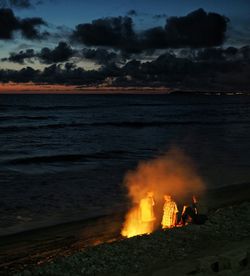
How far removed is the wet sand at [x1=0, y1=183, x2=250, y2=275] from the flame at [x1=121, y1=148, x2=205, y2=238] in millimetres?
633

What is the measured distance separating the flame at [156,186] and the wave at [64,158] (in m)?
4.36

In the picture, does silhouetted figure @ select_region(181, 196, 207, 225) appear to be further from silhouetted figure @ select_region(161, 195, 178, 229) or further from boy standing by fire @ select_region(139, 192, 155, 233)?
boy standing by fire @ select_region(139, 192, 155, 233)

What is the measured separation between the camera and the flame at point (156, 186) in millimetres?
14115

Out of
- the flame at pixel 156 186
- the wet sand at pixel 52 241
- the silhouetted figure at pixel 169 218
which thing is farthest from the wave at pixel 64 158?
the silhouetted figure at pixel 169 218

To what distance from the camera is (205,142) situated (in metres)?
43.4

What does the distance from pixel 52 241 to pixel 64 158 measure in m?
20.6

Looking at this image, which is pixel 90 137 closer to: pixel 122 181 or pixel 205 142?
pixel 205 142

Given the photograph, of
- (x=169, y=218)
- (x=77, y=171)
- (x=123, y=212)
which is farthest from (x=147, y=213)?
(x=77, y=171)

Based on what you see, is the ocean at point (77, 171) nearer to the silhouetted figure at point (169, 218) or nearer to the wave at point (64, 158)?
the wave at point (64, 158)

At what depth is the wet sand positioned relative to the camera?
37.3 ft

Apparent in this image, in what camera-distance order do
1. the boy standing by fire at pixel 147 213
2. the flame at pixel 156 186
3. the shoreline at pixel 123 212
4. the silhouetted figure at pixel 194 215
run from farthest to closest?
the shoreline at pixel 123 212, the flame at pixel 156 186, the boy standing by fire at pixel 147 213, the silhouetted figure at pixel 194 215

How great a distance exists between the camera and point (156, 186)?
70.1 ft

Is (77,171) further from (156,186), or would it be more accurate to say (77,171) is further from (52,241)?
(52,241)

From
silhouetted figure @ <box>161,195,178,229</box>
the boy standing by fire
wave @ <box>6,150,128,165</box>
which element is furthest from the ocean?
silhouetted figure @ <box>161,195,178,229</box>
